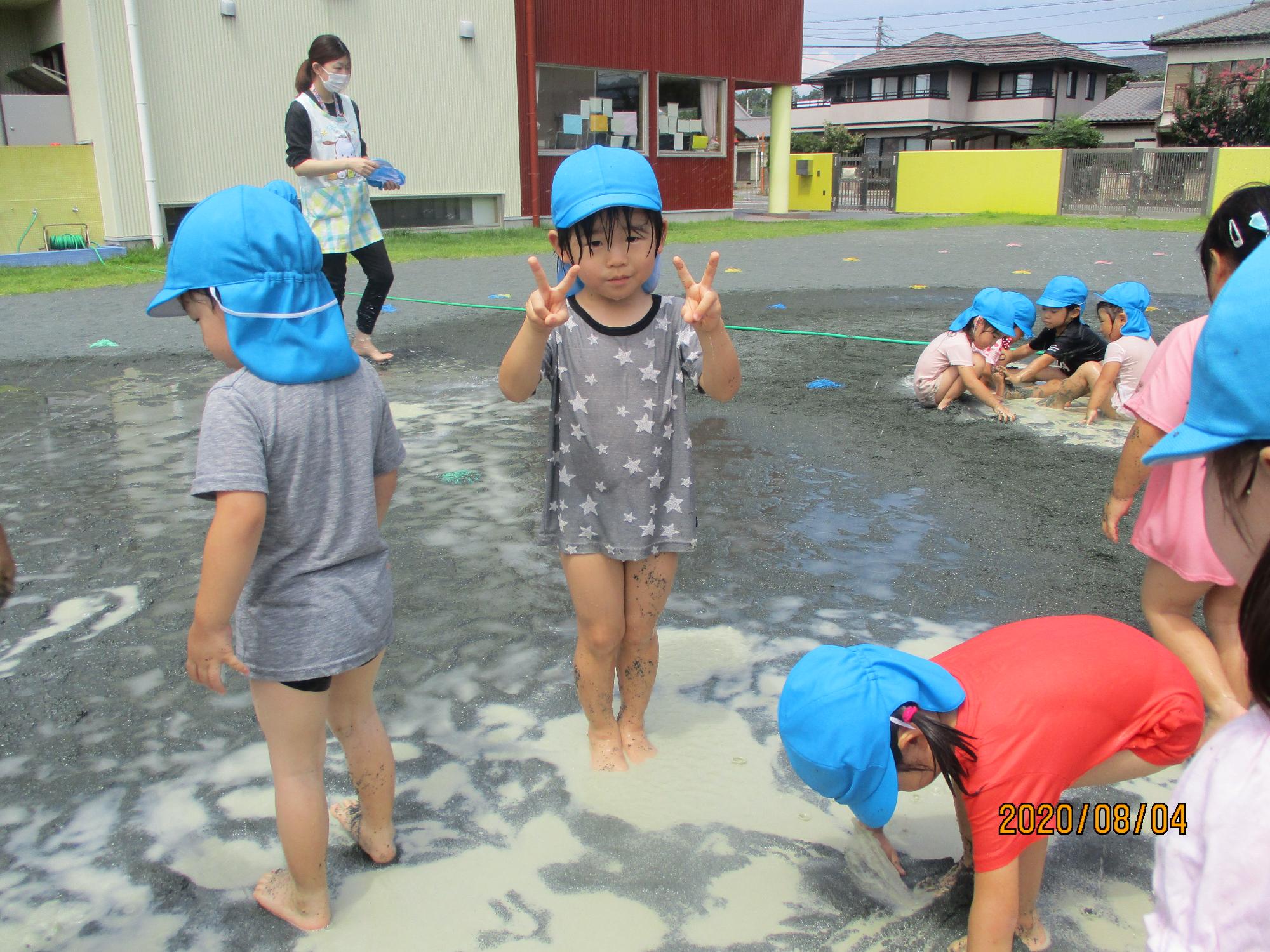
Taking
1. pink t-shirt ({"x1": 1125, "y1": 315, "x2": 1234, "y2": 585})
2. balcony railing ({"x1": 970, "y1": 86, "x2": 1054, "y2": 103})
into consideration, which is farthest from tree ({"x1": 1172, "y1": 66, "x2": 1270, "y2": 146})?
pink t-shirt ({"x1": 1125, "y1": 315, "x2": 1234, "y2": 585})

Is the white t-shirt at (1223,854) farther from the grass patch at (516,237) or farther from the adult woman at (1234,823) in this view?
the grass patch at (516,237)

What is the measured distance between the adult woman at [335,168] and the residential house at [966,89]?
47322 millimetres

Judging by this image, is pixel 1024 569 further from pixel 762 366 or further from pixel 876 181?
pixel 876 181

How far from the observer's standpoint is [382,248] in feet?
22.3

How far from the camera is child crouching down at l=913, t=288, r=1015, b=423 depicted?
5.79 m

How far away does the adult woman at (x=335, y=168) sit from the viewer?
6195 mm

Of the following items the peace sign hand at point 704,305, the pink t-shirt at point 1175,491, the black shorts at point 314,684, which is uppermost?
the peace sign hand at point 704,305

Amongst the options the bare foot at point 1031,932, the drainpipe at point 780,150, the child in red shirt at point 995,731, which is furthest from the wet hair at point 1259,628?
the drainpipe at point 780,150

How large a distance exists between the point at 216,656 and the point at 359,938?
0.62m

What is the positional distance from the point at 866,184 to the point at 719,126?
8.46 meters

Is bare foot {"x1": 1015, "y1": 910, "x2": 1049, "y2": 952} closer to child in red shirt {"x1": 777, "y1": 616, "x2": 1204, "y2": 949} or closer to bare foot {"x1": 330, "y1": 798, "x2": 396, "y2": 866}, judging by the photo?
child in red shirt {"x1": 777, "y1": 616, "x2": 1204, "y2": 949}

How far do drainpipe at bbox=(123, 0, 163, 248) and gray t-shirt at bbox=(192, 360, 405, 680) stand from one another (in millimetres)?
14387
